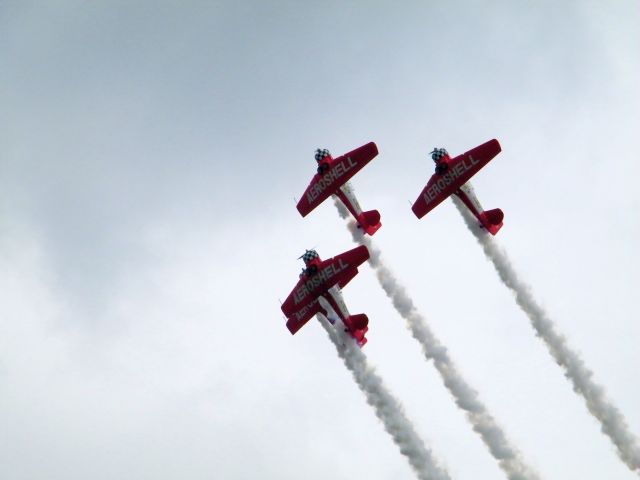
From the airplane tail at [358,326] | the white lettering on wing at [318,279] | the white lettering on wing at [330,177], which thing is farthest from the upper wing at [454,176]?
the airplane tail at [358,326]

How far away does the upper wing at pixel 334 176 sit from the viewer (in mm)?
95625

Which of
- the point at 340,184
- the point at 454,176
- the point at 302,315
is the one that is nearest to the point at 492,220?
the point at 454,176

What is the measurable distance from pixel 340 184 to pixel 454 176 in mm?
11992

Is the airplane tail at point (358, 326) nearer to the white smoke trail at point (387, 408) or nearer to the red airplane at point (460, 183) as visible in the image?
the white smoke trail at point (387, 408)

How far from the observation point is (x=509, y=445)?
9362 centimetres

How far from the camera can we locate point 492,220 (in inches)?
3775

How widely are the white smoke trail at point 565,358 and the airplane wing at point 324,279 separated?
12050 millimetres

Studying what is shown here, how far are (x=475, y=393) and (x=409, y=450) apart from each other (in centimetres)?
904

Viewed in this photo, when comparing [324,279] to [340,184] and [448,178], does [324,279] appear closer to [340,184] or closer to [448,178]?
[340,184]

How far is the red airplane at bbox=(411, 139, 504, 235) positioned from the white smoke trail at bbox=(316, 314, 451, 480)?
15.9 metres

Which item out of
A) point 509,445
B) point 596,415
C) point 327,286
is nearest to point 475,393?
point 509,445

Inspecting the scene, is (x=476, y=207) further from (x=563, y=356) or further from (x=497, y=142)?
(x=563, y=356)

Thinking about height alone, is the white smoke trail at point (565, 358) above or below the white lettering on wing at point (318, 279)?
below

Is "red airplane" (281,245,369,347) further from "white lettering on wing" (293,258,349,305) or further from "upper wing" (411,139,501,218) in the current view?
"upper wing" (411,139,501,218)
